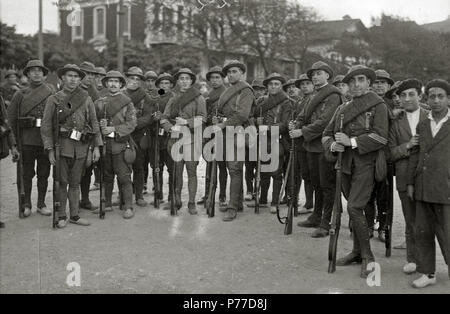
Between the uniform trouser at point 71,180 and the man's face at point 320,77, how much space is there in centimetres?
374

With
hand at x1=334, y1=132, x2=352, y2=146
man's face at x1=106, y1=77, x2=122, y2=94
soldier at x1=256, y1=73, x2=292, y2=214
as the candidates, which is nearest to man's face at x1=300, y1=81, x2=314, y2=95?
soldier at x1=256, y1=73, x2=292, y2=214

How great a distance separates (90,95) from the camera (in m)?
9.34

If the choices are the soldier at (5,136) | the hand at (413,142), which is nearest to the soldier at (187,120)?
the soldier at (5,136)

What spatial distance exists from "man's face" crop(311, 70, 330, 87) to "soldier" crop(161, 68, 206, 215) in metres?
2.10

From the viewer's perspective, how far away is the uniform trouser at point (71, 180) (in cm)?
760

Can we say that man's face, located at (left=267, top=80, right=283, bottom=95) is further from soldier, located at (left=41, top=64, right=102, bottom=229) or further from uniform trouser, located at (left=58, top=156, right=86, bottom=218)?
uniform trouser, located at (left=58, top=156, right=86, bottom=218)

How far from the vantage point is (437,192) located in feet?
17.1

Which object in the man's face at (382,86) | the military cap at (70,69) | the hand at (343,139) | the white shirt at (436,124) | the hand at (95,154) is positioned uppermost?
the military cap at (70,69)

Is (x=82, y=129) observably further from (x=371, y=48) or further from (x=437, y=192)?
(x=371, y=48)

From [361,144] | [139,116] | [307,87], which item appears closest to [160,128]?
[139,116]

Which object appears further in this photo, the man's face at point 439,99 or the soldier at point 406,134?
the soldier at point 406,134

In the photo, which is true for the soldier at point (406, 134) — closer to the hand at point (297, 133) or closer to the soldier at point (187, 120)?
the hand at point (297, 133)

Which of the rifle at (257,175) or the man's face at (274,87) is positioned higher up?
the man's face at (274,87)

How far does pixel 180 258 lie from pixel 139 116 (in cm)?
395
